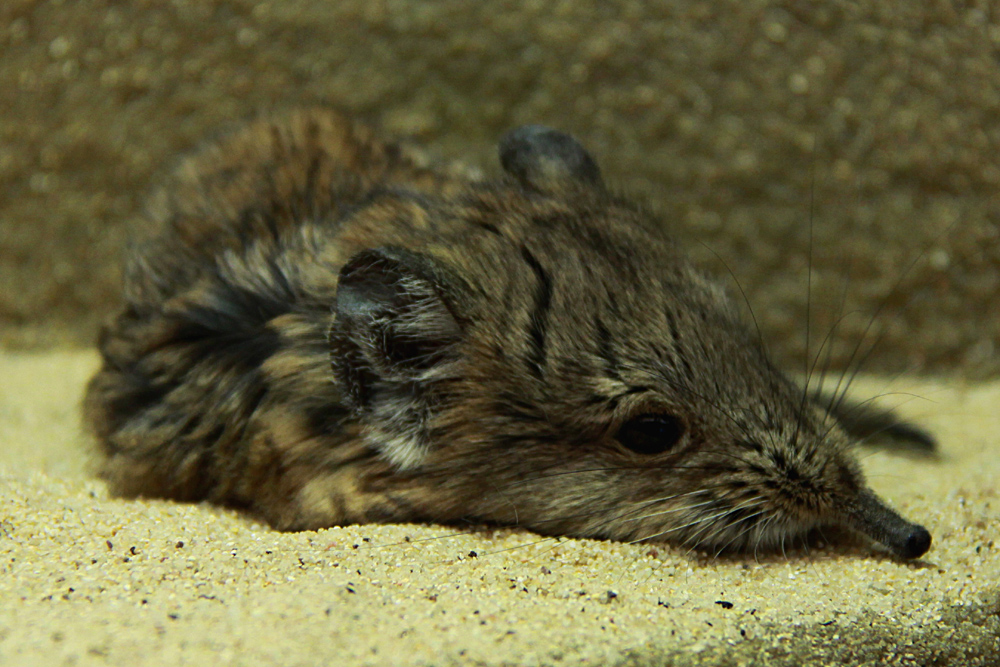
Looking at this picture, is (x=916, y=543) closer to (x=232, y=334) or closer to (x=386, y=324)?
(x=386, y=324)

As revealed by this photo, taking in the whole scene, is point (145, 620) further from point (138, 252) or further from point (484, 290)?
point (138, 252)

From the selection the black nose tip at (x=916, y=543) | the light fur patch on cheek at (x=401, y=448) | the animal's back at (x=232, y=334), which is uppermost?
the animal's back at (x=232, y=334)

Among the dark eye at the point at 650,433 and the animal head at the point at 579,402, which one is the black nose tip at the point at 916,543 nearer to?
the animal head at the point at 579,402

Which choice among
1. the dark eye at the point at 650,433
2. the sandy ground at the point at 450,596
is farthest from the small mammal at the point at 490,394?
the sandy ground at the point at 450,596

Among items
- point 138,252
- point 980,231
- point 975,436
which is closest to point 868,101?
point 980,231

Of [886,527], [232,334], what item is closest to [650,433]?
[886,527]

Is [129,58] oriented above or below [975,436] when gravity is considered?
above
